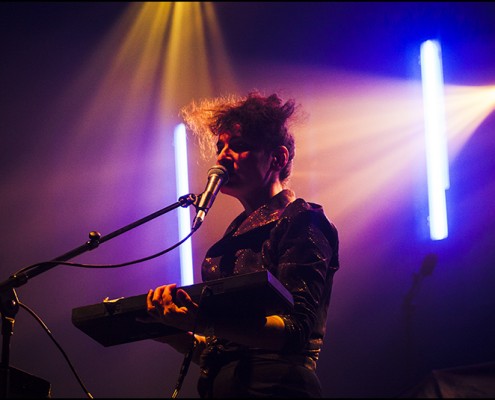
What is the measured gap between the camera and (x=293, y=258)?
1688 millimetres

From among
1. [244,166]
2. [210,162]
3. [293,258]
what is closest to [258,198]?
[244,166]

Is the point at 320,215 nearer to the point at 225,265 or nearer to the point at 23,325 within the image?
the point at 225,265

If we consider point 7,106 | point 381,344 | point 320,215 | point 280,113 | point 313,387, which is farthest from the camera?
point 381,344

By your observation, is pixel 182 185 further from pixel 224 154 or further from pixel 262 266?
pixel 262 266

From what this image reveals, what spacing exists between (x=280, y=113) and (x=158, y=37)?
159 cm

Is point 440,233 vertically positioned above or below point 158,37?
below

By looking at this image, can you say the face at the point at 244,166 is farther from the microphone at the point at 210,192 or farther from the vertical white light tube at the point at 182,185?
the vertical white light tube at the point at 182,185

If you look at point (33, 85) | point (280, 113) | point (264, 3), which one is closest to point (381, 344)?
point (280, 113)

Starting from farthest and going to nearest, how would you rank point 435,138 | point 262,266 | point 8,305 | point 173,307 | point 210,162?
1. point 210,162
2. point 435,138
3. point 262,266
4. point 8,305
5. point 173,307

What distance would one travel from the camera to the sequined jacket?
1624mm

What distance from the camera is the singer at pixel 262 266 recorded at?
1.51 meters

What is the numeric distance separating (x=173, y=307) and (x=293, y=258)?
0.38 m

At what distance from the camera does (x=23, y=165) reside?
3.19 meters

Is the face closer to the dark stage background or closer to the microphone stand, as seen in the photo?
the microphone stand
